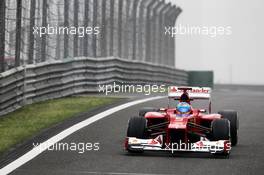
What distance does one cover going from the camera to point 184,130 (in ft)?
39.1

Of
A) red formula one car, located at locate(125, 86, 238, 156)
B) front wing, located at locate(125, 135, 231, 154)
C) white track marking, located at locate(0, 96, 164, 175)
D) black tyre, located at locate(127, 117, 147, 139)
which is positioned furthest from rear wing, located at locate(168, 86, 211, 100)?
white track marking, located at locate(0, 96, 164, 175)

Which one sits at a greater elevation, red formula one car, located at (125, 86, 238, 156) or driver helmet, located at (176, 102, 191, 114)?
driver helmet, located at (176, 102, 191, 114)

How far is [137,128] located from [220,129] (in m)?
1.10

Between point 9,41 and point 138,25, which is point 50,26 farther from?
point 138,25

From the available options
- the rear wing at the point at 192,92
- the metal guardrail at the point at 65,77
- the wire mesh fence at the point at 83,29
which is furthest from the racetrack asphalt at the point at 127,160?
the wire mesh fence at the point at 83,29

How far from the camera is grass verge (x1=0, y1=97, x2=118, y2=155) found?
44.5 ft

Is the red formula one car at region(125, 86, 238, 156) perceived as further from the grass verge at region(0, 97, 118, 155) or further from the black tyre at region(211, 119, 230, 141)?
the grass verge at region(0, 97, 118, 155)

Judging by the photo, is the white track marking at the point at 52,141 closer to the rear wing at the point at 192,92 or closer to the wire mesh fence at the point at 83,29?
the rear wing at the point at 192,92

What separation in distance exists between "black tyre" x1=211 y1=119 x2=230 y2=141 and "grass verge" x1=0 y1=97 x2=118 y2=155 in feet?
9.19

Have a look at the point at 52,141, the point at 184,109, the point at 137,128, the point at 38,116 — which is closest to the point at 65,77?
the point at 38,116

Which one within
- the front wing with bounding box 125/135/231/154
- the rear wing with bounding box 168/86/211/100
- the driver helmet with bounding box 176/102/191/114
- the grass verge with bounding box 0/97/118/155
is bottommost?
the front wing with bounding box 125/135/231/154

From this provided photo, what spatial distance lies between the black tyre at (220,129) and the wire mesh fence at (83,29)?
538cm

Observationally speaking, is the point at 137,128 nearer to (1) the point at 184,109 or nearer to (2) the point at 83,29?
(1) the point at 184,109

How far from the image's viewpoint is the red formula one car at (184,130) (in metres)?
11.9
